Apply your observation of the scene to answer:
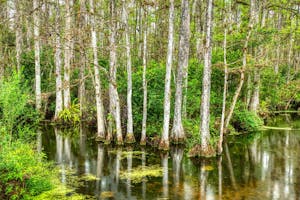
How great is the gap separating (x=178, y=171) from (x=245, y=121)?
10.2 m

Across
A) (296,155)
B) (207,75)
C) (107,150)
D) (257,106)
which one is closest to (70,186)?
A: (107,150)

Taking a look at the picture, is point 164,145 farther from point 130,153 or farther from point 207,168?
point 207,168

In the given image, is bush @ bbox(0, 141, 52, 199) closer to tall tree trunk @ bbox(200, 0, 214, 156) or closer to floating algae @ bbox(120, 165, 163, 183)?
floating algae @ bbox(120, 165, 163, 183)

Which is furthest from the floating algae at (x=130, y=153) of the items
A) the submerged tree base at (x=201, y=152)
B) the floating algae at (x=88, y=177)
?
the floating algae at (x=88, y=177)

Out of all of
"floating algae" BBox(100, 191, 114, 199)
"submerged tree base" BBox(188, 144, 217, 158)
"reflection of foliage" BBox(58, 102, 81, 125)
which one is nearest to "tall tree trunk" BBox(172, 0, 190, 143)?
"submerged tree base" BBox(188, 144, 217, 158)

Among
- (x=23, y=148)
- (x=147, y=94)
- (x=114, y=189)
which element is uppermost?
(x=147, y=94)

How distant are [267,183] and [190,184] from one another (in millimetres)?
2633

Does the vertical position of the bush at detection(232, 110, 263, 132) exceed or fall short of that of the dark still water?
it exceeds it

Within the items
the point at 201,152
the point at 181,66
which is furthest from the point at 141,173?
the point at 181,66

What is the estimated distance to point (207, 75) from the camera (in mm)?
15023

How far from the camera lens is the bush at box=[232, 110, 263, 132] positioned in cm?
2151

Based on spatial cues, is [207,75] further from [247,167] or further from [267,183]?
[267,183]

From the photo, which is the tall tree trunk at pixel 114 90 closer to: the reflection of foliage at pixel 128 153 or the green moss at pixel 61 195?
the reflection of foliage at pixel 128 153

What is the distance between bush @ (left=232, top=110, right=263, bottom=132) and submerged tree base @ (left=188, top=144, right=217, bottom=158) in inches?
277
